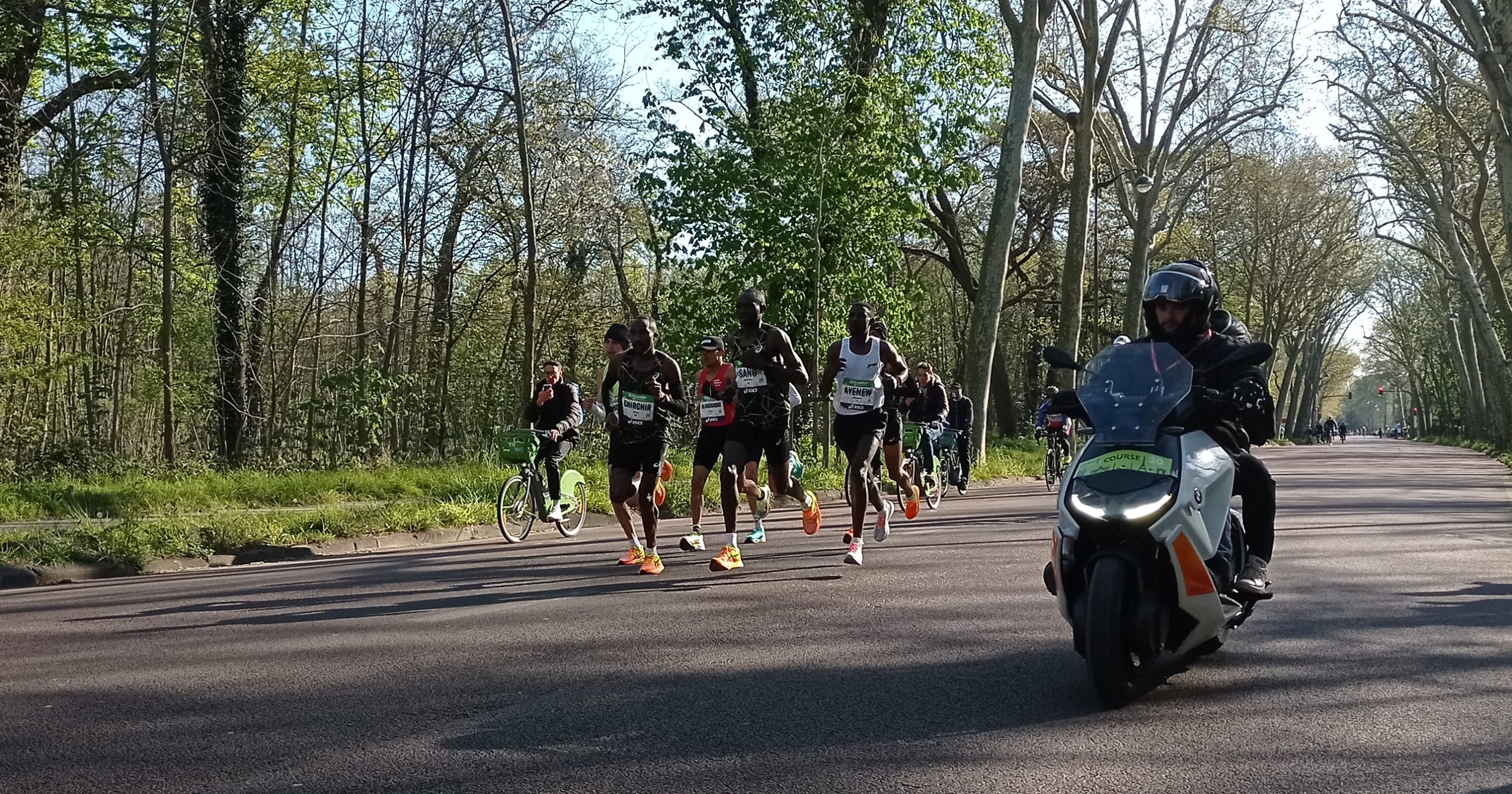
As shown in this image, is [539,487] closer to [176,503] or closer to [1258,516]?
[176,503]

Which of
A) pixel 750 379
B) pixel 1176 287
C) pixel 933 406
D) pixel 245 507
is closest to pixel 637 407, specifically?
pixel 750 379

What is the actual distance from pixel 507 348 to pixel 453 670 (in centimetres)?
2731

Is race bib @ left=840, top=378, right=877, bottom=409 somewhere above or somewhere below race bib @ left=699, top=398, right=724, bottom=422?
above

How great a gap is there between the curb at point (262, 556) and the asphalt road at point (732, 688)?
3.56 ft

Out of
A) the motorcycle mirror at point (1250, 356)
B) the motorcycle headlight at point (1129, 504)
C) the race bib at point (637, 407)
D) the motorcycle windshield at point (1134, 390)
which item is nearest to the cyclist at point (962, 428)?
the race bib at point (637, 407)

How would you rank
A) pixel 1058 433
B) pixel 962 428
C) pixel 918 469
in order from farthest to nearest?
pixel 962 428
pixel 1058 433
pixel 918 469

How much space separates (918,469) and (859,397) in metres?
7.26

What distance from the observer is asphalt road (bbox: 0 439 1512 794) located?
14.2 feet

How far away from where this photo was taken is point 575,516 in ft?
48.6

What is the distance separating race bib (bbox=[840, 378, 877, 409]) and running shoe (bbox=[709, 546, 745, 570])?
4.73ft

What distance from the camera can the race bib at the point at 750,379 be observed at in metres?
10.3

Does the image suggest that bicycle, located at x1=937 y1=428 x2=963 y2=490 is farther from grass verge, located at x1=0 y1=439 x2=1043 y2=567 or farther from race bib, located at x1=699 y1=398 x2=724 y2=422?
race bib, located at x1=699 y1=398 x2=724 y2=422

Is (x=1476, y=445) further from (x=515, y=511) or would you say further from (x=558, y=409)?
(x=515, y=511)

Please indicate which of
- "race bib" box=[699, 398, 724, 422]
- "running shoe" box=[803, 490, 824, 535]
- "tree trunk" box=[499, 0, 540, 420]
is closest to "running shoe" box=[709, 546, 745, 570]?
"race bib" box=[699, 398, 724, 422]
